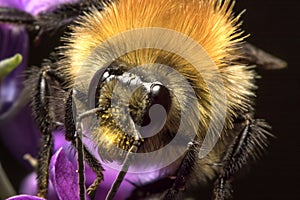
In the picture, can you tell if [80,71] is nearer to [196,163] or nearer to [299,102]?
[196,163]

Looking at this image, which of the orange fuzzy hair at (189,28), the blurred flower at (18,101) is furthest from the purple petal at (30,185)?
the orange fuzzy hair at (189,28)

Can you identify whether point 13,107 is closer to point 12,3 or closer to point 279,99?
point 12,3

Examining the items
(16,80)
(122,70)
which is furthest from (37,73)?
(16,80)

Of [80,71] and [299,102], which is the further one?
[299,102]

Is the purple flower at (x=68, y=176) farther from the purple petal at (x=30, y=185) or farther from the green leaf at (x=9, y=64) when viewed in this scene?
the purple petal at (x=30, y=185)

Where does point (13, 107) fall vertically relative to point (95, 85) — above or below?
below

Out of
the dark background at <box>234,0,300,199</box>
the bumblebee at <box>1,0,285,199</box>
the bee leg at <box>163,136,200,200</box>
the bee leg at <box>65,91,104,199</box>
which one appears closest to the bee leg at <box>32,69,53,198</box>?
the bumblebee at <box>1,0,285,199</box>


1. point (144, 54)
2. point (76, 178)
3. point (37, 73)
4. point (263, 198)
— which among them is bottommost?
point (263, 198)

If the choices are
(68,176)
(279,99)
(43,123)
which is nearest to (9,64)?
(43,123)
